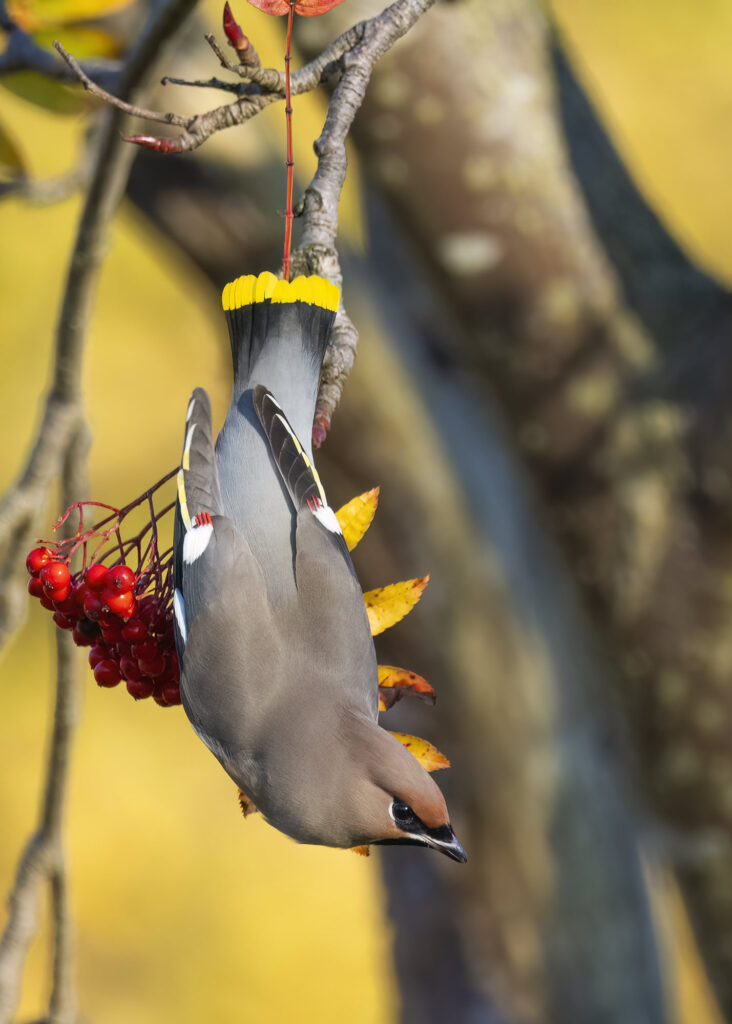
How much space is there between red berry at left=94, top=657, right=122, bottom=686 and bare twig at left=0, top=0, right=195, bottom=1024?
1.53ft

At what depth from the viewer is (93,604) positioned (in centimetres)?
109

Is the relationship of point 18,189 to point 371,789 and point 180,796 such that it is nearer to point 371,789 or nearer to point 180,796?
point 371,789

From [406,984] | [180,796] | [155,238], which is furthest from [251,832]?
[155,238]

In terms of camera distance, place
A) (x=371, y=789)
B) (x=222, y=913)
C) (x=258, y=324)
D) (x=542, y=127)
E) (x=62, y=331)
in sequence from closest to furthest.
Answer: (x=371, y=789) → (x=258, y=324) → (x=62, y=331) → (x=542, y=127) → (x=222, y=913)

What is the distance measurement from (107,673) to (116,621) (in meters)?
0.06

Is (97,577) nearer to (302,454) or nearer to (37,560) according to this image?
(37,560)

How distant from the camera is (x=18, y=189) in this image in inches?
70.2

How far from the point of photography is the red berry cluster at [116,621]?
1.08 meters

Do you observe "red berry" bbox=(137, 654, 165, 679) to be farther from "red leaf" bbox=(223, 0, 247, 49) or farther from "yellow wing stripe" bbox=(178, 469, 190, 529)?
"red leaf" bbox=(223, 0, 247, 49)

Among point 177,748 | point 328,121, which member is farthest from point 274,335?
point 177,748

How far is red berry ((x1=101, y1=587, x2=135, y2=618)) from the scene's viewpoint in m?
1.07

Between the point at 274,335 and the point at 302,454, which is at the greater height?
the point at 274,335

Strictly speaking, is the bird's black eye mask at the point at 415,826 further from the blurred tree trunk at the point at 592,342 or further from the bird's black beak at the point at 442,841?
the blurred tree trunk at the point at 592,342

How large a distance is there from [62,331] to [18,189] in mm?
260
